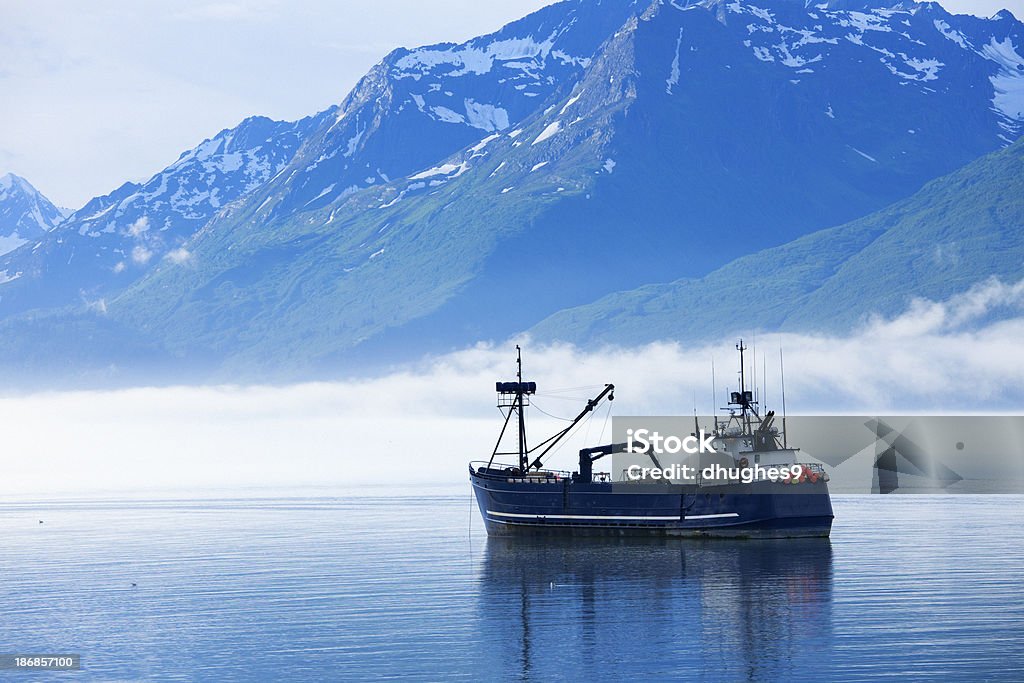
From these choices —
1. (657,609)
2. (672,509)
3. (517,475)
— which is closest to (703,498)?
(672,509)

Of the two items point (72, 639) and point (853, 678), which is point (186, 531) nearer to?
point (72, 639)

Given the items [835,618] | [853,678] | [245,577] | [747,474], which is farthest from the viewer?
[747,474]

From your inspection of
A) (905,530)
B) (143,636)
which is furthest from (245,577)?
(905,530)

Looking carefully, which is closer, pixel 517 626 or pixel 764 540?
pixel 517 626

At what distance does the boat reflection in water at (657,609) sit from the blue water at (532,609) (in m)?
0.24

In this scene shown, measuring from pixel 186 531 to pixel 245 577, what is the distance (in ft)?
229

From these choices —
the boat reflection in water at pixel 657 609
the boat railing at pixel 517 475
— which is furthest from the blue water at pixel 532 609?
the boat railing at pixel 517 475

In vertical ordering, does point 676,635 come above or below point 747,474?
below

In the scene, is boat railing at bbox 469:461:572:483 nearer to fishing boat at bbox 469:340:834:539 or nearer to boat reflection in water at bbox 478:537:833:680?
fishing boat at bbox 469:340:834:539

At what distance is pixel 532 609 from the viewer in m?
88.4

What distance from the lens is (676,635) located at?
7669 cm

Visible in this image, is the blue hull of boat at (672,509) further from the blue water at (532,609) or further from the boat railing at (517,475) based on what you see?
the blue water at (532,609)

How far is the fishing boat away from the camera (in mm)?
123812

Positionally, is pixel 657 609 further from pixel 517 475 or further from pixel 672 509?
pixel 517 475
